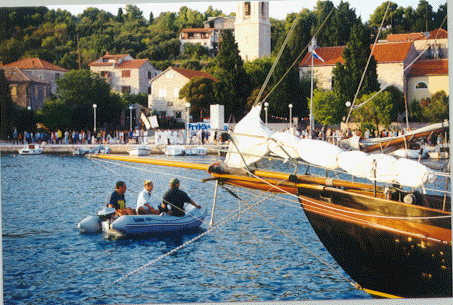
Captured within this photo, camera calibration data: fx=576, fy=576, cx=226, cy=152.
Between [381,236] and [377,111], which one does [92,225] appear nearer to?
[381,236]

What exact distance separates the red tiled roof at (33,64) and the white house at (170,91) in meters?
8.46

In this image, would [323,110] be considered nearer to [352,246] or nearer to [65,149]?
[65,149]

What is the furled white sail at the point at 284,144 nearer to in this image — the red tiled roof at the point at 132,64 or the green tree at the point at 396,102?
the green tree at the point at 396,102

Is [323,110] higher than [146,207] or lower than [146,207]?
higher

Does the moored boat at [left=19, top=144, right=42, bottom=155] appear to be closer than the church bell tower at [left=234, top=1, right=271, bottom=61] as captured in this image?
Yes

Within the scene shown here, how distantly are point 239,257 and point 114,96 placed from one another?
37031 millimetres

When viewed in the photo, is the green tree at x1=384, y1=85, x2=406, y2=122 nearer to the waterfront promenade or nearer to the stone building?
the waterfront promenade

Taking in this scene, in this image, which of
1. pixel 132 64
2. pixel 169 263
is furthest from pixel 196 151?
pixel 132 64

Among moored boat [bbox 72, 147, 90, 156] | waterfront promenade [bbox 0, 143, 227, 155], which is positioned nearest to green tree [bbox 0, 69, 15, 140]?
waterfront promenade [bbox 0, 143, 227, 155]

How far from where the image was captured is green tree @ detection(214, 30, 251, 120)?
44.1m

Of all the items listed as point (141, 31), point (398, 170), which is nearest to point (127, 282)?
point (398, 170)

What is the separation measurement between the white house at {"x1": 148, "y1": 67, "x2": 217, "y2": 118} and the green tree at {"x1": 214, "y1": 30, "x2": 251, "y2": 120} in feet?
13.1

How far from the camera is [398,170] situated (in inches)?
291

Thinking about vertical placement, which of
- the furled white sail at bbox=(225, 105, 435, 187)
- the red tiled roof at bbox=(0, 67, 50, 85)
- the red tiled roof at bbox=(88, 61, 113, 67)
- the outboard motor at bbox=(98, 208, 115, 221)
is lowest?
the outboard motor at bbox=(98, 208, 115, 221)
